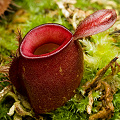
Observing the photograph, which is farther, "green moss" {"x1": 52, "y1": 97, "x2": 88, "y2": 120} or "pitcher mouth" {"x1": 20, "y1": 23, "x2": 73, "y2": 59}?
"green moss" {"x1": 52, "y1": 97, "x2": 88, "y2": 120}

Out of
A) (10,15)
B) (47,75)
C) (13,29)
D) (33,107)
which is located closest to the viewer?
(47,75)

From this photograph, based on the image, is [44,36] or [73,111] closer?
[44,36]

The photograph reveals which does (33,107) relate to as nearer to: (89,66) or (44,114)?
(44,114)

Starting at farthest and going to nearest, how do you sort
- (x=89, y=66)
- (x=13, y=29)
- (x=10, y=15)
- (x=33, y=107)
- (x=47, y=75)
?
(x=10, y=15)
(x=13, y=29)
(x=89, y=66)
(x=33, y=107)
(x=47, y=75)

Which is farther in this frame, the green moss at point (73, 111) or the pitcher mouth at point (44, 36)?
the green moss at point (73, 111)

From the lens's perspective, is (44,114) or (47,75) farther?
(44,114)

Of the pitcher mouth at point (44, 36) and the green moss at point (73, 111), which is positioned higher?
the pitcher mouth at point (44, 36)

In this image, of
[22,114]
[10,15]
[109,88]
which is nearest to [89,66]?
[109,88]

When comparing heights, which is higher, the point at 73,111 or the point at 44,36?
the point at 44,36

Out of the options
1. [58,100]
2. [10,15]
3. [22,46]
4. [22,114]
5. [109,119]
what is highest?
[22,46]

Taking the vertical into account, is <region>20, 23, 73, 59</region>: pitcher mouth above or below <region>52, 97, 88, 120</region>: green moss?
above

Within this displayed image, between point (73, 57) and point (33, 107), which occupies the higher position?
point (73, 57)
